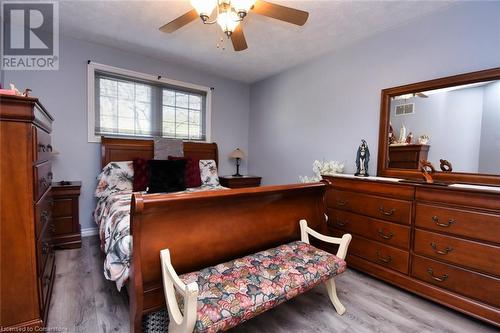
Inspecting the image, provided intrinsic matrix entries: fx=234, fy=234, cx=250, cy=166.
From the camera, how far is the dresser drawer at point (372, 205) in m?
2.05

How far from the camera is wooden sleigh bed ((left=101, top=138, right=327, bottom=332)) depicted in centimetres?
125

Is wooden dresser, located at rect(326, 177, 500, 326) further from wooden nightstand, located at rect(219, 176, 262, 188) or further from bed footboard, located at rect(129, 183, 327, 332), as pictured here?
wooden nightstand, located at rect(219, 176, 262, 188)

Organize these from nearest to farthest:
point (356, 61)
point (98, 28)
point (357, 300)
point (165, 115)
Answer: point (357, 300) → point (98, 28) → point (356, 61) → point (165, 115)

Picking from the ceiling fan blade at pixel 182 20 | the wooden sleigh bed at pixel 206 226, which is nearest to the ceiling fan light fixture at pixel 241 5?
the ceiling fan blade at pixel 182 20

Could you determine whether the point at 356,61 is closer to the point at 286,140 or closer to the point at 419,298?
the point at 286,140

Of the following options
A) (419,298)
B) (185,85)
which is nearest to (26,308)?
(419,298)

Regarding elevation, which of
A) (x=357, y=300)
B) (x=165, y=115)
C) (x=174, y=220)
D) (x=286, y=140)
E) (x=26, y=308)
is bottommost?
(x=357, y=300)

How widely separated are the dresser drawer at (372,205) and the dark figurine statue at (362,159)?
14.0 inches

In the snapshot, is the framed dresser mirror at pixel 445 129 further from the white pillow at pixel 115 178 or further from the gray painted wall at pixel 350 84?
the white pillow at pixel 115 178

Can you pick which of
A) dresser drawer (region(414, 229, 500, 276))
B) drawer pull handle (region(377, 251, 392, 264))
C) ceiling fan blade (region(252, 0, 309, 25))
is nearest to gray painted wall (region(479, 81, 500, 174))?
dresser drawer (region(414, 229, 500, 276))

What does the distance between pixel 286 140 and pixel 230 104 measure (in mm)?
1354

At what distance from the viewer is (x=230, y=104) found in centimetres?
446

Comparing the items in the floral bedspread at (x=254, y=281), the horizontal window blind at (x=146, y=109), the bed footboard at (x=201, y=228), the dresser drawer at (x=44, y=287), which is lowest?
the dresser drawer at (x=44, y=287)

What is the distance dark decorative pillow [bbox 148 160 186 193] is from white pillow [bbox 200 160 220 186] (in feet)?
1.82
